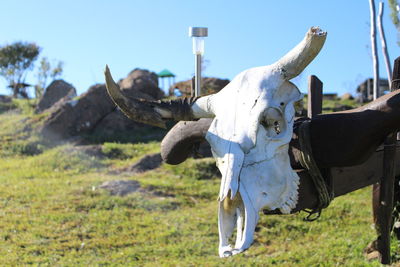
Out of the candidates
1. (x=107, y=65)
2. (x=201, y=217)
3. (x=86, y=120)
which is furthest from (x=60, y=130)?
(x=107, y=65)

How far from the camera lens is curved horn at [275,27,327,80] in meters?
2.49

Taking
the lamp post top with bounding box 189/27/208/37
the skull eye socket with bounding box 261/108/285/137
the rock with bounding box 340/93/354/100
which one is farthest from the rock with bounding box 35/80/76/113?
the skull eye socket with bounding box 261/108/285/137

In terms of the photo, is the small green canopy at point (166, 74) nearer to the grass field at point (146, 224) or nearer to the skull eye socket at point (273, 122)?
the grass field at point (146, 224)

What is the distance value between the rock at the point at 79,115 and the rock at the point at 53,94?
312cm

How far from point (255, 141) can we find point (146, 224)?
202 inches

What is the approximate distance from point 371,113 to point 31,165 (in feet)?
30.2

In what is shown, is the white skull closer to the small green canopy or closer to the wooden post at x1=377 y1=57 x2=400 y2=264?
the wooden post at x1=377 y1=57 x2=400 y2=264

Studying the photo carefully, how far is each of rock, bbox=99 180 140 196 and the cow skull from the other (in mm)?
6056

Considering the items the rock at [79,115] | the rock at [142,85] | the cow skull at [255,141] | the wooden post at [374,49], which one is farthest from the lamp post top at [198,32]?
the rock at [142,85]

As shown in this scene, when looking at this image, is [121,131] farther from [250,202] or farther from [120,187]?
[250,202]

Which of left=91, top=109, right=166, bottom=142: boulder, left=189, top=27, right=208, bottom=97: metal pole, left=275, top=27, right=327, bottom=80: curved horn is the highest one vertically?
left=189, top=27, right=208, bottom=97: metal pole

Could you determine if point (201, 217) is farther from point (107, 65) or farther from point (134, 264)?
point (107, 65)

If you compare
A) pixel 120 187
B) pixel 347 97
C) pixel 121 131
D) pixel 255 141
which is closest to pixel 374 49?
pixel 120 187

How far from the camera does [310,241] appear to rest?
6613 millimetres
